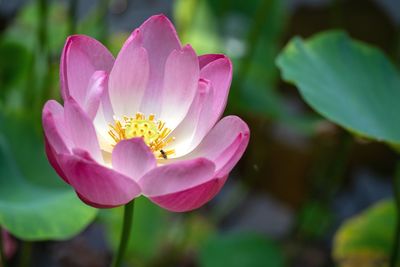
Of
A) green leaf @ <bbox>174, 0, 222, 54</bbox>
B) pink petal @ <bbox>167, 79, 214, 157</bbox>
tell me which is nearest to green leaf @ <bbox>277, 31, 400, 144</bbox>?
pink petal @ <bbox>167, 79, 214, 157</bbox>

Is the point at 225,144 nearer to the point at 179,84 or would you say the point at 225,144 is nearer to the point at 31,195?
the point at 179,84

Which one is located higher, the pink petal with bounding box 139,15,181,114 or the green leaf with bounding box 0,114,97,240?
the pink petal with bounding box 139,15,181,114

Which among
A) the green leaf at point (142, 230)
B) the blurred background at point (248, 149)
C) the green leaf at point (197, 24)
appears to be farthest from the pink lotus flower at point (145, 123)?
the green leaf at point (197, 24)

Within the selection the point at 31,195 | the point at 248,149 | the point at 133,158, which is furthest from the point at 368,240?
the point at 133,158

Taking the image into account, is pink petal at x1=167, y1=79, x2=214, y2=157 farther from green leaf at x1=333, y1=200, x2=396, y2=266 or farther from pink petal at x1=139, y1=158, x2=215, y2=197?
green leaf at x1=333, y1=200, x2=396, y2=266

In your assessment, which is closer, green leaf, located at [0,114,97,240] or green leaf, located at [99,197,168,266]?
green leaf, located at [0,114,97,240]

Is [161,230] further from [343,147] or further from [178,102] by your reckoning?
[178,102]

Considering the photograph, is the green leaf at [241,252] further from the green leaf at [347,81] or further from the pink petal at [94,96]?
the pink petal at [94,96]

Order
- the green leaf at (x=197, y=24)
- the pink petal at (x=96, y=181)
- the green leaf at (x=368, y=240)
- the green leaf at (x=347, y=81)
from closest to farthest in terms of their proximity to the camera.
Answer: the pink petal at (x=96, y=181) < the green leaf at (x=347, y=81) < the green leaf at (x=368, y=240) < the green leaf at (x=197, y=24)
